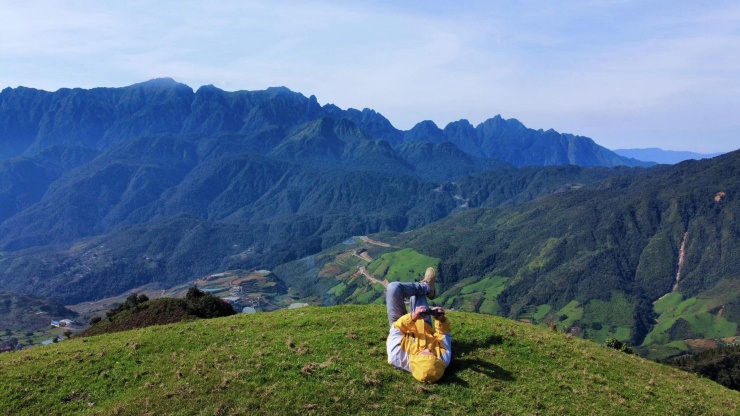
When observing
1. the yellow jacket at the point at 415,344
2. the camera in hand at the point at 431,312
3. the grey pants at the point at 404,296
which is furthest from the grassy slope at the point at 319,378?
the camera in hand at the point at 431,312

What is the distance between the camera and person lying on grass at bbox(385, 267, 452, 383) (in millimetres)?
20328

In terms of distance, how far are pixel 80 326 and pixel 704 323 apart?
25413 cm

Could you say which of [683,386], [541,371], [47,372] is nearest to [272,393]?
[47,372]

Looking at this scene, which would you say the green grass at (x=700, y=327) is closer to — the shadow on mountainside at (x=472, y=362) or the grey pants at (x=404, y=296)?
the shadow on mountainside at (x=472, y=362)

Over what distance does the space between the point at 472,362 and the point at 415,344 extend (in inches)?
135

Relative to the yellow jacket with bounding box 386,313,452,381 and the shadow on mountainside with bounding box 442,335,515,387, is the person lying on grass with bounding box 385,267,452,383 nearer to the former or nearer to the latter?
the yellow jacket with bounding box 386,313,452,381

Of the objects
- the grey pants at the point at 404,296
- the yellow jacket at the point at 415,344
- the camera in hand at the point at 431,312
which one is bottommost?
the yellow jacket at the point at 415,344

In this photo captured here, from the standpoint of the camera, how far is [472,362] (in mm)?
22500

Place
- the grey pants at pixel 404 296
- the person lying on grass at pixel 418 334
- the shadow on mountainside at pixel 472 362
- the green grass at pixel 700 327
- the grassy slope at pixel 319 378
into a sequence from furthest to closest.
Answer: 1. the green grass at pixel 700 327
2. the grey pants at pixel 404 296
3. the shadow on mountainside at pixel 472 362
4. the person lying on grass at pixel 418 334
5. the grassy slope at pixel 319 378

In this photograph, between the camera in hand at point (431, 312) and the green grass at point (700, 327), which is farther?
the green grass at point (700, 327)

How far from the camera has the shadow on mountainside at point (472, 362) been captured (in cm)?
2116

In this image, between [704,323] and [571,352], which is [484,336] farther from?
[704,323]

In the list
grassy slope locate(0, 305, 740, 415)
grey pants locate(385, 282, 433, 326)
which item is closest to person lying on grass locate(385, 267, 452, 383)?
grey pants locate(385, 282, 433, 326)

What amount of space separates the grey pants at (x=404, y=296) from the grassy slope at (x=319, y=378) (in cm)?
254
